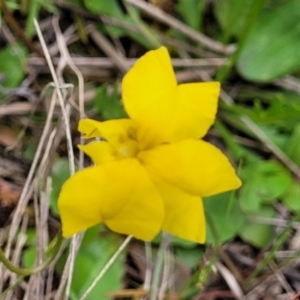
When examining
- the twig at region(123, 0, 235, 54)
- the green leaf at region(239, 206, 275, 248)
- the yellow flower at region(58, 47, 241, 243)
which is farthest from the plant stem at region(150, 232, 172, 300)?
the twig at region(123, 0, 235, 54)

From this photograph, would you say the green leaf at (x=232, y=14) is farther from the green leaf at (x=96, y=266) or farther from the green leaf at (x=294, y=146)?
the green leaf at (x=96, y=266)

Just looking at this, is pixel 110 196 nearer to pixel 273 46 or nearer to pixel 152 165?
pixel 152 165

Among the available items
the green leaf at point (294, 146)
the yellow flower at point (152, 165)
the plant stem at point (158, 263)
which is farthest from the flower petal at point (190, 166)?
the green leaf at point (294, 146)

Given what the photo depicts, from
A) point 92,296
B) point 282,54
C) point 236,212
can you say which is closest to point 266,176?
point 236,212

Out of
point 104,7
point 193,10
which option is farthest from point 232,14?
point 104,7

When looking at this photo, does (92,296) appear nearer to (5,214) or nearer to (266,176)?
(5,214)

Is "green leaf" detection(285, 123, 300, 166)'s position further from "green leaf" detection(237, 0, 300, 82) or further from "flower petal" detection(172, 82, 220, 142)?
"flower petal" detection(172, 82, 220, 142)

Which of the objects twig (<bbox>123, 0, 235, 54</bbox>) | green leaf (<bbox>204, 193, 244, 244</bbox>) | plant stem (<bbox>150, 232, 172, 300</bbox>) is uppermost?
twig (<bbox>123, 0, 235, 54</bbox>)
